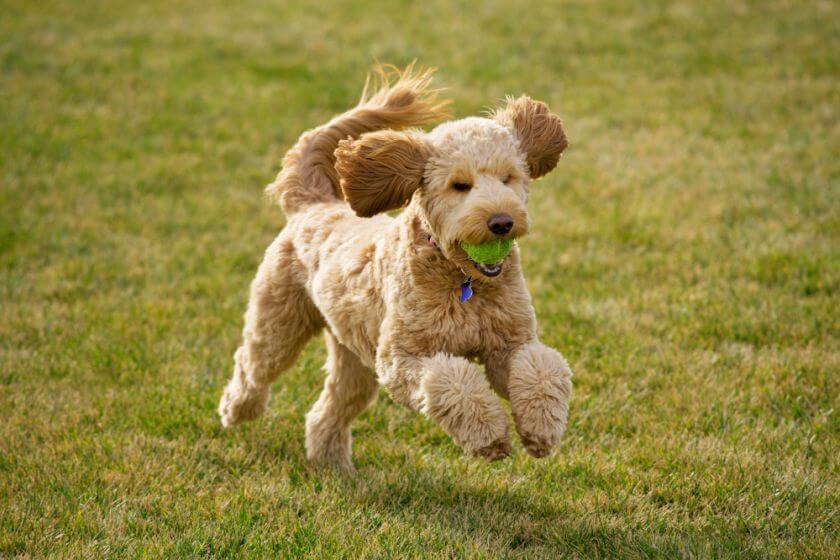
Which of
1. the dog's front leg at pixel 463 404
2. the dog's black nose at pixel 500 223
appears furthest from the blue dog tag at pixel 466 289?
the dog's black nose at pixel 500 223

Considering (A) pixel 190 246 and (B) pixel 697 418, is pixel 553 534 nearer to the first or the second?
(B) pixel 697 418

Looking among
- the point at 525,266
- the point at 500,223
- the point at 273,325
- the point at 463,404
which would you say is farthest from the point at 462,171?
the point at 525,266

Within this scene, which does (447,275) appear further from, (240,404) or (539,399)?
(240,404)

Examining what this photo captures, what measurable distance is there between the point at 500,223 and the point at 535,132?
0.70m

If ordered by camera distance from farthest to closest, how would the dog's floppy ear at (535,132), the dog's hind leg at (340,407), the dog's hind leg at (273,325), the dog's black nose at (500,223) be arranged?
the dog's hind leg at (340,407), the dog's hind leg at (273,325), the dog's floppy ear at (535,132), the dog's black nose at (500,223)

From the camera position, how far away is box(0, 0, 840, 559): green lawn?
4680mm

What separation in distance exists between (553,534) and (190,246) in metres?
5.19

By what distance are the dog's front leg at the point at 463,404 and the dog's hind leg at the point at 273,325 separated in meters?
1.38

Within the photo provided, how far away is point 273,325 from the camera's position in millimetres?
5258

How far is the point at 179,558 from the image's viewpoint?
4336 millimetres

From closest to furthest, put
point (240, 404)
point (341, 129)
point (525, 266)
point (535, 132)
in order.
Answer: point (535, 132) → point (341, 129) → point (240, 404) → point (525, 266)

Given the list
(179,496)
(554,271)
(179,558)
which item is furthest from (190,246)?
(179,558)

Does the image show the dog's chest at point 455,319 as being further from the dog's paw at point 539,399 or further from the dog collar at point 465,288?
the dog's paw at point 539,399

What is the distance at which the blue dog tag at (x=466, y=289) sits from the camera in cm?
413
